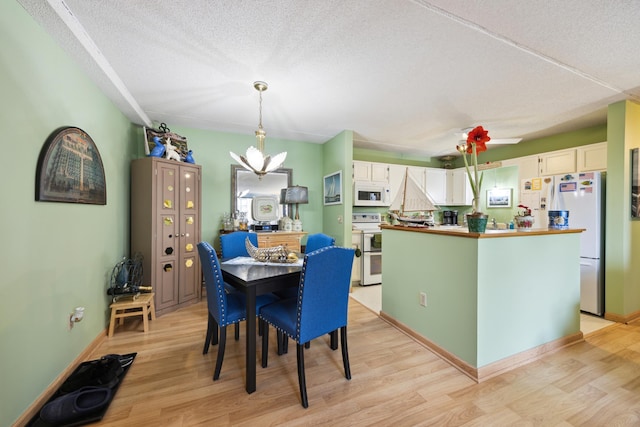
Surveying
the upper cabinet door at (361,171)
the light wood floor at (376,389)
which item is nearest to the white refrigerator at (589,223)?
the light wood floor at (376,389)

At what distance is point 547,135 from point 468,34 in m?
3.34

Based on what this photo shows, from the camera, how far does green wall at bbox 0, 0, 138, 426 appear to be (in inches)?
52.0

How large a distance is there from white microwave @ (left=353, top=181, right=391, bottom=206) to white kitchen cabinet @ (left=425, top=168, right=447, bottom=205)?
3.32ft

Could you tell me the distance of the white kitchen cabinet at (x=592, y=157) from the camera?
3.13 metres

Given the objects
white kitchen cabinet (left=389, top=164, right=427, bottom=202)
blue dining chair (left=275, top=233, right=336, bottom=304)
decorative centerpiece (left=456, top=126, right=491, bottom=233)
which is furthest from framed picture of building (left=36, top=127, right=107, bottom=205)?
white kitchen cabinet (left=389, top=164, right=427, bottom=202)

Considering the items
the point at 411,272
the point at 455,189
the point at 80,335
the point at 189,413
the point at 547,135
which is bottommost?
the point at 189,413

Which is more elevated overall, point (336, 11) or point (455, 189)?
point (336, 11)

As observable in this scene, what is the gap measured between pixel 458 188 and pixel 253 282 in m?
4.88

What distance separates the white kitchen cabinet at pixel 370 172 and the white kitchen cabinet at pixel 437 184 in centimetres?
101

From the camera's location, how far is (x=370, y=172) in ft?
14.7

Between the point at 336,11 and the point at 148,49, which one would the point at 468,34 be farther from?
the point at 148,49

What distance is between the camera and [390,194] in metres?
4.66

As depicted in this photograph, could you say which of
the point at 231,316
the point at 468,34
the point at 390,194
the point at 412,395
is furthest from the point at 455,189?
the point at 231,316

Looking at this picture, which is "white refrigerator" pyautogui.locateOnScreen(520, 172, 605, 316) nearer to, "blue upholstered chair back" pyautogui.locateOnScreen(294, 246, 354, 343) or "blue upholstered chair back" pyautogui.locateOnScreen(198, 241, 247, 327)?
"blue upholstered chair back" pyautogui.locateOnScreen(294, 246, 354, 343)
